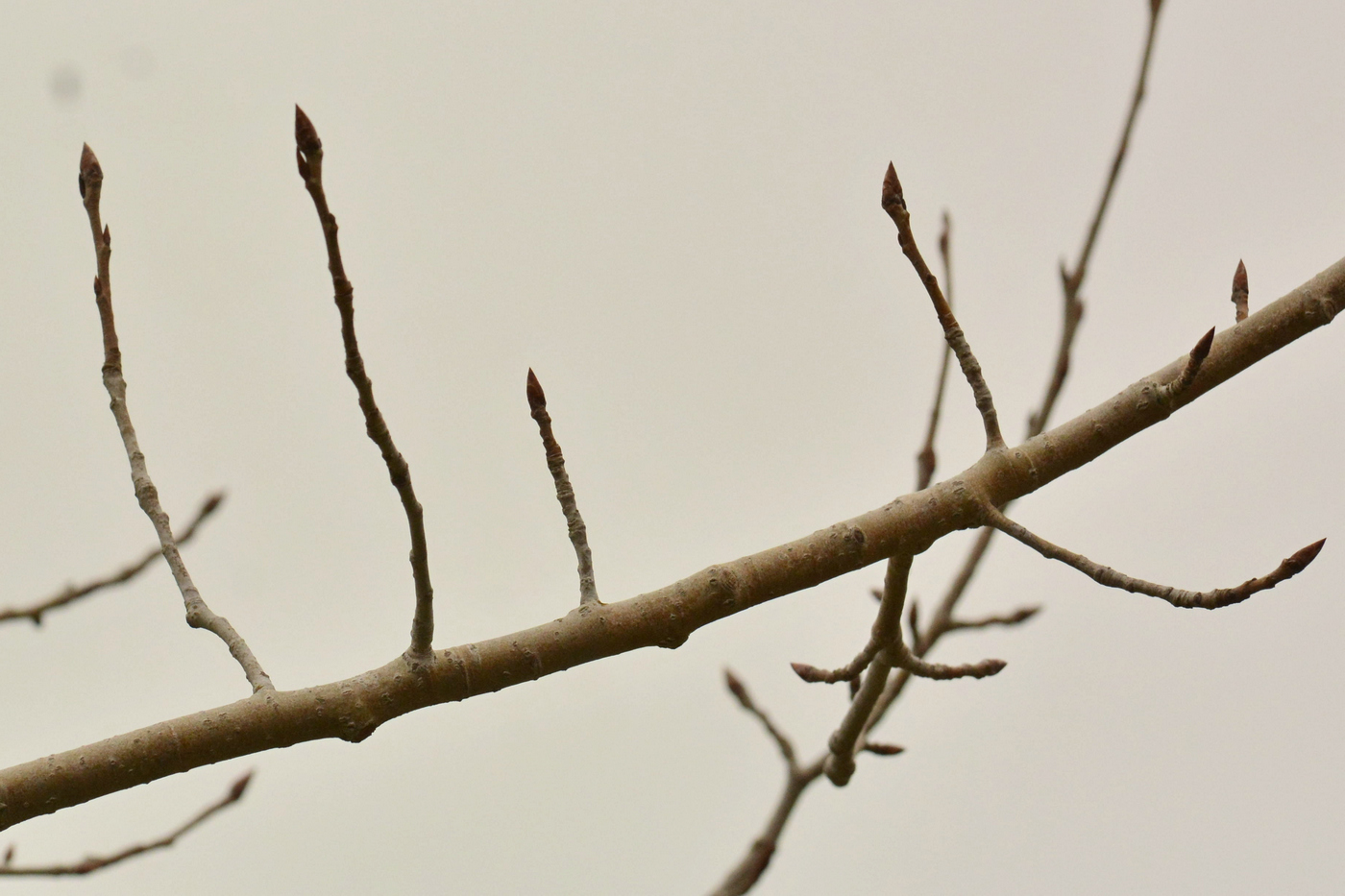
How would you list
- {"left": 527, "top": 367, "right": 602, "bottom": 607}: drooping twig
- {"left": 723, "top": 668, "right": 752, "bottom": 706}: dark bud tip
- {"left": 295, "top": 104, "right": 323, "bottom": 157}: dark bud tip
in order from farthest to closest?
{"left": 723, "top": 668, "right": 752, "bottom": 706}: dark bud tip
{"left": 527, "top": 367, "right": 602, "bottom": 607}: drooping twig
{"left": 295, "top": 104, "right": 323, "bottom": 157}: dark bud tip

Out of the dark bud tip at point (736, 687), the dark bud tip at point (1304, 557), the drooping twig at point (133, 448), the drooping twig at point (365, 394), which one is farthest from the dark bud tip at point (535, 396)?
the dark bud tip at point (736, 687)

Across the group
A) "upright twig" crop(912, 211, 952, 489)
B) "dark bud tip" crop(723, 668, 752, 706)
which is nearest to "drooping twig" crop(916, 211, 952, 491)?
"upright twig" crop(912, 211, 952, 489)

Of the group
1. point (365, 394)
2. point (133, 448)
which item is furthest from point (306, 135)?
point (133, 448)

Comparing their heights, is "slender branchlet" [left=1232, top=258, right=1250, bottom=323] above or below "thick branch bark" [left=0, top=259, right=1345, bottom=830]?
above

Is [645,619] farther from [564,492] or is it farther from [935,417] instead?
[935,417]

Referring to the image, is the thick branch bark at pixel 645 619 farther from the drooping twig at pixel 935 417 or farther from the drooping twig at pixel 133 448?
the drooping twig at pixel 935 417

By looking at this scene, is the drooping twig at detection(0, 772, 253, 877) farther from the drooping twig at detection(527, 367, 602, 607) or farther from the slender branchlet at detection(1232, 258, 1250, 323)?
the slender branchlet at detection(1232, 258, 1250, 323)

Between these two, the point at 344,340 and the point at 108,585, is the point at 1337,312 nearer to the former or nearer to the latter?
the point at 344,340

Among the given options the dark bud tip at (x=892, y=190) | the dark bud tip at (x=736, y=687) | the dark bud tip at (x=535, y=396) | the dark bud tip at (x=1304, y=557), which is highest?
the dark bud tip at (x=892, y=190)
